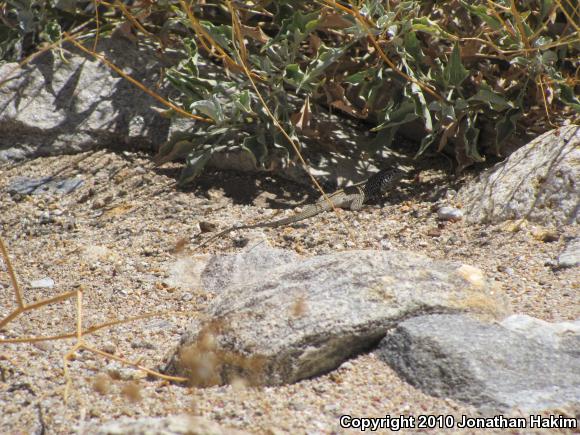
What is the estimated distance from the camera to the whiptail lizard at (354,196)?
433cm

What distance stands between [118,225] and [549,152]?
2352 millimetres

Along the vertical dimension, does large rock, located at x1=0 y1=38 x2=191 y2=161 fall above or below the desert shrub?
below

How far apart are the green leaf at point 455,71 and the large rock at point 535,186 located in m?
0.51

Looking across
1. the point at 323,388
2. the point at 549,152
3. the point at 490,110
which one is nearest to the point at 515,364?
the point at 323,388

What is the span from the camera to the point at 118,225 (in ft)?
14.0

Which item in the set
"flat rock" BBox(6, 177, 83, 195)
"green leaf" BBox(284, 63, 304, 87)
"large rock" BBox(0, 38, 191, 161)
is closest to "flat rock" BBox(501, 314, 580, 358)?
"green leaf" BBox(284, 63, 304, 87)

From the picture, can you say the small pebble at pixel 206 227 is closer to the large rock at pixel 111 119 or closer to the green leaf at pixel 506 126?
the large rock at pixel 111 119

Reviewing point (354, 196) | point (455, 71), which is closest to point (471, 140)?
point (455, 71)

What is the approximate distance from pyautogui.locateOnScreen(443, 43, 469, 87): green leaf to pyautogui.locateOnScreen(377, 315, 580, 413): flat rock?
1875 mm

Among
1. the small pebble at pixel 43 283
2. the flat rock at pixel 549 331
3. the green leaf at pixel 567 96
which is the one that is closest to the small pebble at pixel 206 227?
the small pebble at pixel 43 283

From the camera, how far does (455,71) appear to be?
419 cm

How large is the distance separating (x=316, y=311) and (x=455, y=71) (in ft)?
6.84

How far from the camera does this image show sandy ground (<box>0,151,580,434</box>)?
245 cm

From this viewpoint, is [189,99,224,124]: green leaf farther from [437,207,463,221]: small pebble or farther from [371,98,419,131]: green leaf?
[437,207,463,221]: small pebble
